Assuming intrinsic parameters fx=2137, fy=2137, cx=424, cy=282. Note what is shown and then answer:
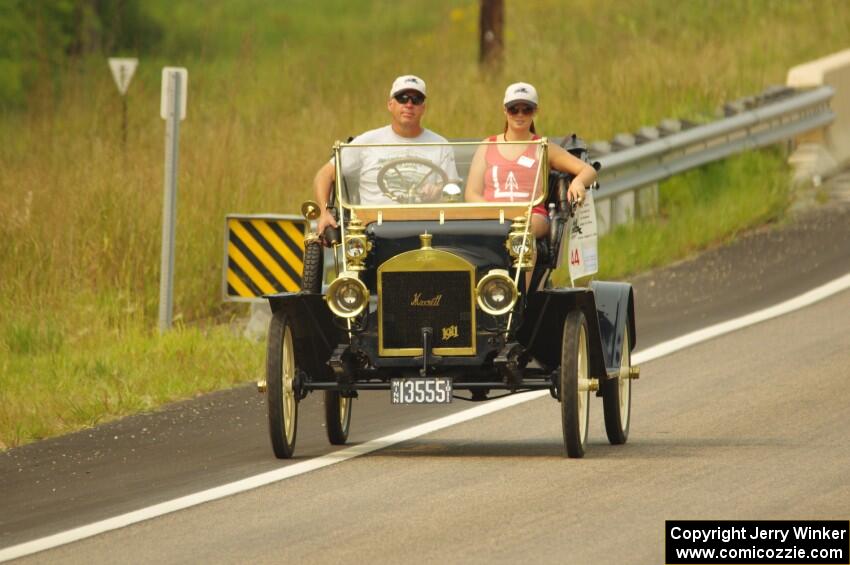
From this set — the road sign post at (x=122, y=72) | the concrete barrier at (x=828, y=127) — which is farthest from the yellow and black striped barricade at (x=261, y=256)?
the concrete barrier at (x=828, y=127)

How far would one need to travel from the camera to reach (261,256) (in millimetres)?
15219

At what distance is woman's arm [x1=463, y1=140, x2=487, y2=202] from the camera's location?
11.5 m

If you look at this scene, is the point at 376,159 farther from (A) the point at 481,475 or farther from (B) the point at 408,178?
(A) the point at 481,475

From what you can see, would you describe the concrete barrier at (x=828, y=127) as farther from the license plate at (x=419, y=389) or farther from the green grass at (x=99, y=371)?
the license plate at (x=419, y=389)

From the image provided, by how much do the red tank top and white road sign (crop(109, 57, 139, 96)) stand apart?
1149 cm

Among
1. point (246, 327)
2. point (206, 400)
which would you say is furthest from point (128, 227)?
point (206, 400)

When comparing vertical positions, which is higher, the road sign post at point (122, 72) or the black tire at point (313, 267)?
the road sign post at point (122, 72)

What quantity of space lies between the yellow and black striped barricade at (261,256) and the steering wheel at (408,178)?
12.0 feet

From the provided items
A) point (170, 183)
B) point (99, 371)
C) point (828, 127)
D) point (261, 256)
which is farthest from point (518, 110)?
point (828, 127)

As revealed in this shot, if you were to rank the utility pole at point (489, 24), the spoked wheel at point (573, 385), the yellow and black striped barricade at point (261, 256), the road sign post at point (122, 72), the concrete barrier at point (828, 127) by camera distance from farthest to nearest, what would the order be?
the utility pole at point (489, 24) < the road sign post at point (122, 72) < the concrete barrier at point (828, 127) < the yellow and black striped barricade at point (261, 256) < the spoked wheel at point (573, 385)

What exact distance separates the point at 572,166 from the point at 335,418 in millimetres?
1867

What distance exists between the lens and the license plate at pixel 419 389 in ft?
34.5

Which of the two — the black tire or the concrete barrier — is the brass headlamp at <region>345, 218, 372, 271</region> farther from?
the concrete barrier

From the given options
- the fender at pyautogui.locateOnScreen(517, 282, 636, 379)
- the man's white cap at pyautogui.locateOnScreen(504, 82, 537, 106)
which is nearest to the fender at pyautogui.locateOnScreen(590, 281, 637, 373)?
the fender at pyautogui.locateOnScreen(517, 282, 636, 379)
